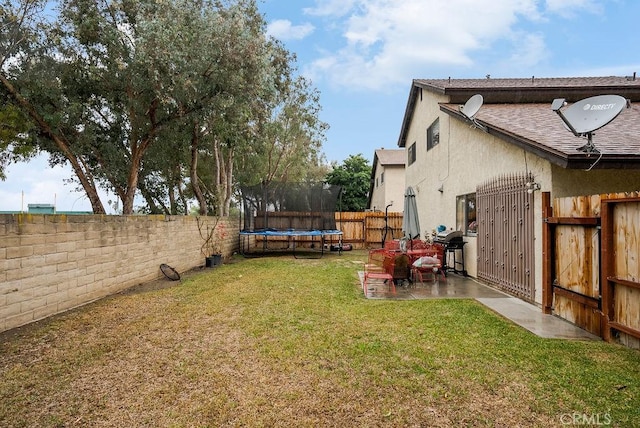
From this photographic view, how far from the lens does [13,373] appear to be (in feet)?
10.6

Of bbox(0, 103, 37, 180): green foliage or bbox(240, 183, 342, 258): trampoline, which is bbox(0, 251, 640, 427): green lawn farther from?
bbox(240, 183, 342, 258): trampoline

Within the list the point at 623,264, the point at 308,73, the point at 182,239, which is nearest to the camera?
the point at 623,264

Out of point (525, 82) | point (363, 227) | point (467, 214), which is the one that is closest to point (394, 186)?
point (363, 227)

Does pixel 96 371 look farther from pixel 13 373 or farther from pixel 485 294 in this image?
pixel 485 294

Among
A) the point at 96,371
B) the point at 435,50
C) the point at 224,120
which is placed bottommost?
the point at 96,371

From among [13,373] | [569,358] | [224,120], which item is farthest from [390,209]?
[13,373]

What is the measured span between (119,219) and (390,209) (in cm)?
1705

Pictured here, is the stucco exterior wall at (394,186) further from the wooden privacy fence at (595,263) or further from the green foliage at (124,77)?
the wooden privacy fence at (595,263)

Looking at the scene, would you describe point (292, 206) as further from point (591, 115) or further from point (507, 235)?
point (591, 115)

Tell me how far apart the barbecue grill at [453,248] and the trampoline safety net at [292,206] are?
5548 mm

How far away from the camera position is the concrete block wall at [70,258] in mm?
4414

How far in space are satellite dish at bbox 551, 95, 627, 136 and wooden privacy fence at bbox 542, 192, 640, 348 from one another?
1051 mm

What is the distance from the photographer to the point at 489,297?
6.16 m

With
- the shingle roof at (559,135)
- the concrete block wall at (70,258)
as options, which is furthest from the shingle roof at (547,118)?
the concrete block wall at (70,258)
